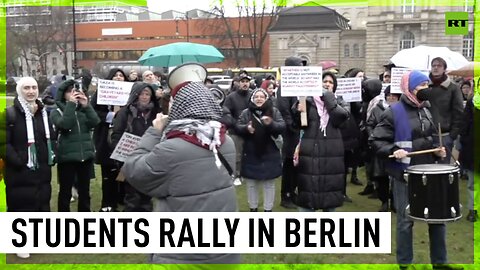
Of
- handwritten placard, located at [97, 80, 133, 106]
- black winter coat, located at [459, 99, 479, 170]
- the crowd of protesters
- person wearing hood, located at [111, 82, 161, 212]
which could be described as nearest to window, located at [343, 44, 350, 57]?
the crowd of protesters

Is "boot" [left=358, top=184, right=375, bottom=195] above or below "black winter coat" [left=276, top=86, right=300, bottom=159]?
Answer: below

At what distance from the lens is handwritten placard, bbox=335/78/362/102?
22.9 ft

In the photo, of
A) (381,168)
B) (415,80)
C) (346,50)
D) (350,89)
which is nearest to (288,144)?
(381,168)

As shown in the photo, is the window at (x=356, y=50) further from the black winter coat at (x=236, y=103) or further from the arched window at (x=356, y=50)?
the black winter coat at (x=236, y=103)

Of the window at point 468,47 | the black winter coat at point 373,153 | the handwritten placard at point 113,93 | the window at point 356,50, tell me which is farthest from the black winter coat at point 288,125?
the window at point 356,50

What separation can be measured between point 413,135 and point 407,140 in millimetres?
59

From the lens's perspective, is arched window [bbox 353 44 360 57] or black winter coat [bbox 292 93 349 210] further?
arched window [bbox 353 44 360 57]

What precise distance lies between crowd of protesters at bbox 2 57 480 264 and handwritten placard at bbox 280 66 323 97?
87 mm

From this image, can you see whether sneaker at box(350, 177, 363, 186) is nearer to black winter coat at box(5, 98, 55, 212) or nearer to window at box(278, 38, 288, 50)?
black winter coat at box(5, 98, 55, 212)

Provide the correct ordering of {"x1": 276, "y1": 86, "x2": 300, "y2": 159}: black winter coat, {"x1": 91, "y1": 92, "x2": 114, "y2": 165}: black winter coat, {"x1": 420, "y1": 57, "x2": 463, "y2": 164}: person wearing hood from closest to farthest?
{"x1": 420, "y1": 57, "x2": 463, "y2": 164}: person wearing hood, {"x1": 91, "y1": 92, "x2": 114, "y2": 165}: black winter coat, {"x1": 276, "y1": 86, "x2": 300, "y2": 159}: black winter coat

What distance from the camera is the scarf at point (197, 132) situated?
8.58 feet

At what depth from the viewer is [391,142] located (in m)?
4.20

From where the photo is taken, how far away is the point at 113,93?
19.8ft

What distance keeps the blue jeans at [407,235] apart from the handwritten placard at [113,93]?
3.21 m
